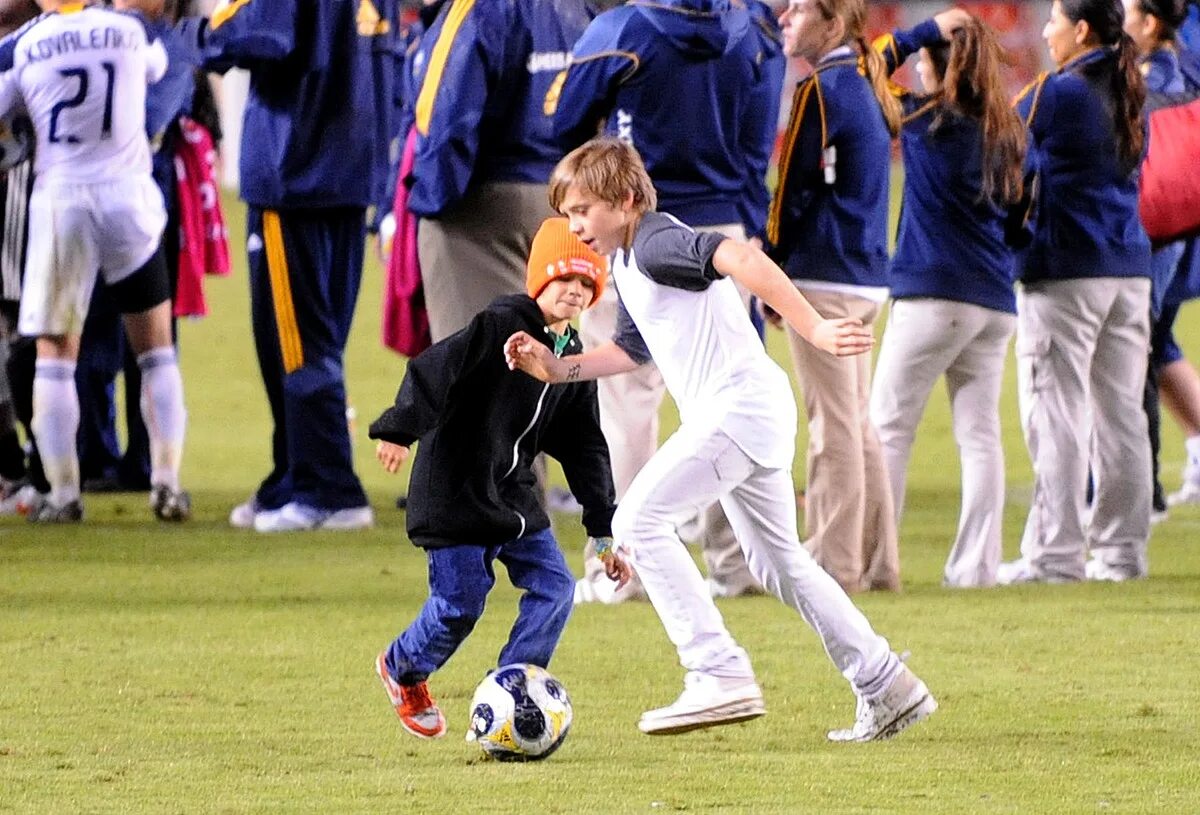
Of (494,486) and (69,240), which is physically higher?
(494,486)

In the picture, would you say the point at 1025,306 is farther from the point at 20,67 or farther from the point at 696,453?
the point at 20,67

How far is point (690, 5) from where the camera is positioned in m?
7.13

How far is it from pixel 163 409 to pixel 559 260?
469 centimetres

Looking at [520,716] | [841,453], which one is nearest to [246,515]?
[841,453]

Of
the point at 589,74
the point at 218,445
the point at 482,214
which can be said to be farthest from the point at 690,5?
the point at 218,445

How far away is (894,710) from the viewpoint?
503 centimetres

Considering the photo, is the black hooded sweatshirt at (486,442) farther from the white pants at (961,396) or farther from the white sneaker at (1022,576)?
the white sneaker at (1022,576)

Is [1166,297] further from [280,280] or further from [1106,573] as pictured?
[280,280]

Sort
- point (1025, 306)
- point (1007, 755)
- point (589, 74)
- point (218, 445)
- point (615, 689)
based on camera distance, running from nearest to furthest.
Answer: point (1007, 755), point (615, 689), point (589, 74), point (1025, 306), point (218, 445)

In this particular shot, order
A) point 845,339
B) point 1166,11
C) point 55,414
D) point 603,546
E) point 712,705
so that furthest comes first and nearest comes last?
point 55,414, point 1166,11, point 603,546, point 712,705, point 845,339

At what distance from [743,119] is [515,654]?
2953 millimetres

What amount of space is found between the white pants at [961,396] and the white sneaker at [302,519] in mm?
2479

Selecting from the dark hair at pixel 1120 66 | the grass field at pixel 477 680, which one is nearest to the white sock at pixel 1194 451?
the grass field at pixel 477 680

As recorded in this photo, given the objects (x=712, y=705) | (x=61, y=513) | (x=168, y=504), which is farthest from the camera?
(x=168, y=504)
